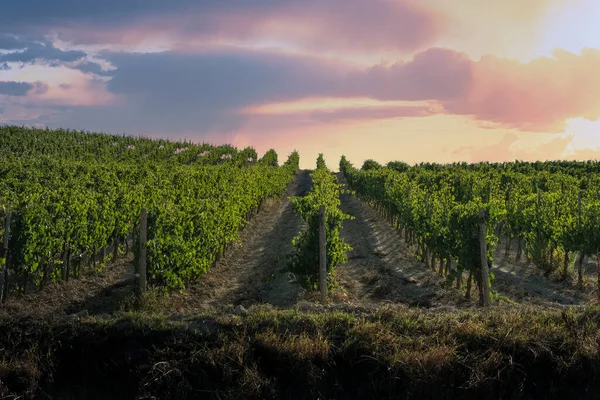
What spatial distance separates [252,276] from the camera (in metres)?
17.3

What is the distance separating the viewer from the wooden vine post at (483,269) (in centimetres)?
1255

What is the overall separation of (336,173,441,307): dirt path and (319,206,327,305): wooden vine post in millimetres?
1249

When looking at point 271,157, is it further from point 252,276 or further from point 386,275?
point 386,275

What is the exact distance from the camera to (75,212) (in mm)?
14852

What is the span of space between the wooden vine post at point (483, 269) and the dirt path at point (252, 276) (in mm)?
4476

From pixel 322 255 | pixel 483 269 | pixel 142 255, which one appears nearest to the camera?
pixel 483 269

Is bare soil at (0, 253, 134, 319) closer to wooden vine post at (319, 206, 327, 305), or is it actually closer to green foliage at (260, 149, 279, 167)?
wooden vine post at (319, 206, 327, 305)

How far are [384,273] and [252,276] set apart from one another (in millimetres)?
4219

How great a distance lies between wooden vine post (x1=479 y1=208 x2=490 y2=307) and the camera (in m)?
12.5

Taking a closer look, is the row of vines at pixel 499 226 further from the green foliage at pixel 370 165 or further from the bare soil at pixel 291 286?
the green foliage at pixel 370 165

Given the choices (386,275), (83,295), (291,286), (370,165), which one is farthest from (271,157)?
(83,295)

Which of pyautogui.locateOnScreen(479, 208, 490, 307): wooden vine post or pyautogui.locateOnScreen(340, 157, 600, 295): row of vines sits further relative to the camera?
pyautogui.locateOnScreen(340, 157, 600, 295): row of vines

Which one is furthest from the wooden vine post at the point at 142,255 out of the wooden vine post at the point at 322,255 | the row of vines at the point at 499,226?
the row of vines at the point at 499,226

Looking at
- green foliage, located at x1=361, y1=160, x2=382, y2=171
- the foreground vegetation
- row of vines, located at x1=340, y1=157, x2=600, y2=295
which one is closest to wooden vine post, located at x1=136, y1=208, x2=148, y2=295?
the foreground vegetation
